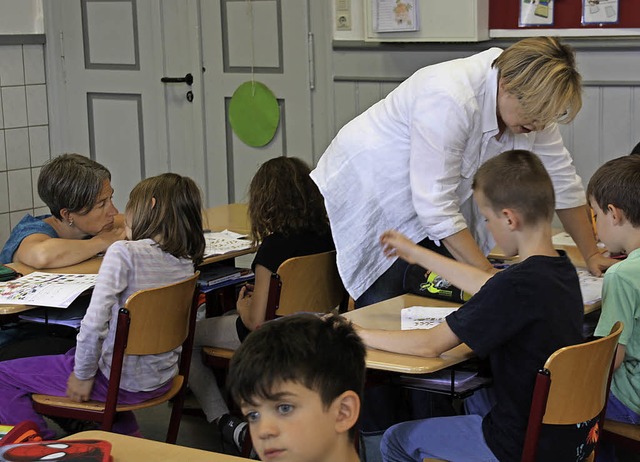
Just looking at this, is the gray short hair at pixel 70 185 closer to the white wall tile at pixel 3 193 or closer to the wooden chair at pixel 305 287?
the wooden chair at pixel 305 287

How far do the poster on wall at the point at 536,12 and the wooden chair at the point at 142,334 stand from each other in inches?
93.2

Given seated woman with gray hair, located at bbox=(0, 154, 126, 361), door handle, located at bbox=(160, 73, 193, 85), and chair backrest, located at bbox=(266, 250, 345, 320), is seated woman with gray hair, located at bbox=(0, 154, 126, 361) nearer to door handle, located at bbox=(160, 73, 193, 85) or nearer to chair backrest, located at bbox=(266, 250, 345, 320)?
chair backrest, located at bbox=(266, 250, 345, 320)

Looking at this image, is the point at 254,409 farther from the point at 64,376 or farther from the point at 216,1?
the point at 216,1

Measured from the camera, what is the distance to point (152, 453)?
1.90m

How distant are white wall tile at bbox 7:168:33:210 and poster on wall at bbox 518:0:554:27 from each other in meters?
3.16

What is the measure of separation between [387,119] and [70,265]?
1207 mm

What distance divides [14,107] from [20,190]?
50cm

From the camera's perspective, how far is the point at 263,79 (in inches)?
229

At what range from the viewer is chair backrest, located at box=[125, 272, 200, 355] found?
285cm

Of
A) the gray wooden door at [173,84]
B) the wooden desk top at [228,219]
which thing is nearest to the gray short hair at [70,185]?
the wooden desk top at [228,219]

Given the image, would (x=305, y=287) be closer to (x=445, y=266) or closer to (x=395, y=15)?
(x=445, y=266)

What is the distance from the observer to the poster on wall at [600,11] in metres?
4.53

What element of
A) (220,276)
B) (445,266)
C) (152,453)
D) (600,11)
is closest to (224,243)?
(220,276)

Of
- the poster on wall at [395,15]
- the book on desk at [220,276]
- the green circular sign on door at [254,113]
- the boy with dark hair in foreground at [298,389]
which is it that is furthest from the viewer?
the green circular sign on door at [254,113]
